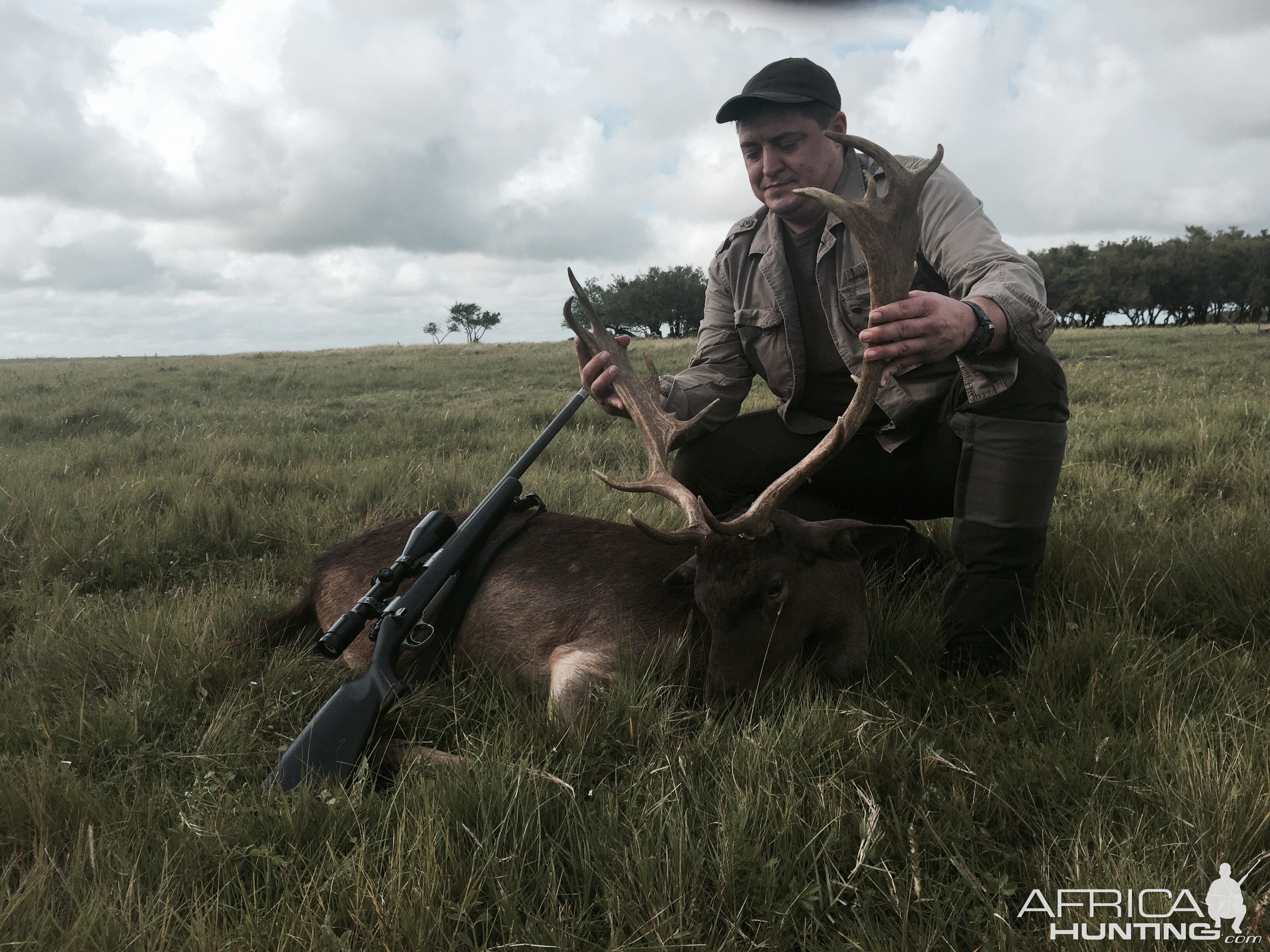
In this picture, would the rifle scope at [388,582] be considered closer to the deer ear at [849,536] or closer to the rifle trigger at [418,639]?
the rifle trigger at [418,639]

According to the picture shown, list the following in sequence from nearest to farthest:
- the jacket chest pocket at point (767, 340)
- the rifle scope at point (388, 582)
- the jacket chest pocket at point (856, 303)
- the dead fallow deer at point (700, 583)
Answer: the dead fallow deer at point (700, 583)
the rifle scope at point (388, 582)
the jacket chest pocket at point (856, 303)
the jacket chest pocket at point (767, 340)

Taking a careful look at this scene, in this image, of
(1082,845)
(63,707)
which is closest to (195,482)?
(63,707)

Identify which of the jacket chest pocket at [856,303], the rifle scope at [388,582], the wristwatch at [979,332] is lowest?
the rifle scope at [388,582]

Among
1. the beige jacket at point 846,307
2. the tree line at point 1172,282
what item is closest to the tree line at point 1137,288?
the tree line at point 1172,282

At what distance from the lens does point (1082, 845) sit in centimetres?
185

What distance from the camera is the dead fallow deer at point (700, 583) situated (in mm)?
2830

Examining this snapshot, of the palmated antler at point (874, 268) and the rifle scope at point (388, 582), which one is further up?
the palmated antler at point (874, 268)

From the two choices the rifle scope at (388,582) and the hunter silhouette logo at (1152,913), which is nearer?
the hunter silhouette logo at (1152,913)

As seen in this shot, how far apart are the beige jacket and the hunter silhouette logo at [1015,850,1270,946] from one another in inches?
68.2

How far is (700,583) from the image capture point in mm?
2975

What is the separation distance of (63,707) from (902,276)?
3.39 m

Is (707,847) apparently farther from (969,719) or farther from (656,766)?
(969,719)

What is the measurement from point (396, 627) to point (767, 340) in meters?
2.57

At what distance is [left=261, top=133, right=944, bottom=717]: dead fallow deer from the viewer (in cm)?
283
